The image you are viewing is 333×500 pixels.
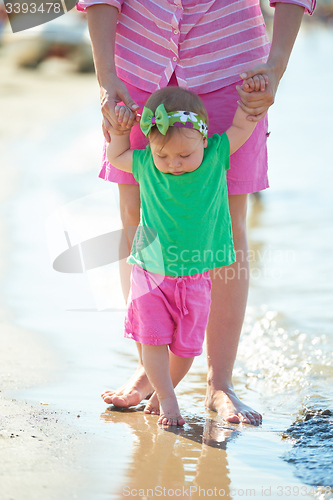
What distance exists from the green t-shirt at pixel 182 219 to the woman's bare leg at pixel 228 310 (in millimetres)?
261

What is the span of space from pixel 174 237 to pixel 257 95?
555 mm

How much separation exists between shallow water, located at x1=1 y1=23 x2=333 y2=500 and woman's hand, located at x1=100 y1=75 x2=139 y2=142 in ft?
3.24

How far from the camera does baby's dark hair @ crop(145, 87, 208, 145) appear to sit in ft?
6.85

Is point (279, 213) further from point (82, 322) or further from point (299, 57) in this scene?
point (299, 57)

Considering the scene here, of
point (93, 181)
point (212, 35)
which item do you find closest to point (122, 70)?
point (212, 35)

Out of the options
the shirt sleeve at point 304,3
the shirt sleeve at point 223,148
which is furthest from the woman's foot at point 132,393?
the shirt sleeve at point 304,3

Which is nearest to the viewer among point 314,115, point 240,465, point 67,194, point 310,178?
point 240,465

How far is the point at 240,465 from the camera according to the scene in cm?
182

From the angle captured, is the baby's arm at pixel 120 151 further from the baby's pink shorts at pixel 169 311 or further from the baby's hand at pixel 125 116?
the baby's pink shorts at pixel 169 311

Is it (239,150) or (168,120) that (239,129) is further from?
(168,120)

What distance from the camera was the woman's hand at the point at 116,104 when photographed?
2139 millimetres

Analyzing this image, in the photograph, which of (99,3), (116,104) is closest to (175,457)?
(116,104)

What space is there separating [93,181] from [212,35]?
4867mm

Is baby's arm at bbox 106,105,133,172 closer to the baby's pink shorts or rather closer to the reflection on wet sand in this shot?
the baby's pink shorts
